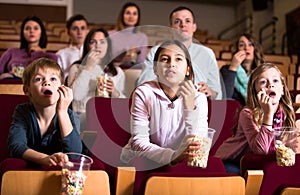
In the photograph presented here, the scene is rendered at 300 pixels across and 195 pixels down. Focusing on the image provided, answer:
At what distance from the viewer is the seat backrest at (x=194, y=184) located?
0.85 metres

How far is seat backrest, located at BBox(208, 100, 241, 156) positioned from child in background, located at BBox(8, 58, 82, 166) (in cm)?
34

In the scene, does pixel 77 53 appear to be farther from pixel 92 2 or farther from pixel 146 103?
pixel 92 2

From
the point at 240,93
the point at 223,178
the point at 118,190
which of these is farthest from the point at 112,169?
the point at 240,93

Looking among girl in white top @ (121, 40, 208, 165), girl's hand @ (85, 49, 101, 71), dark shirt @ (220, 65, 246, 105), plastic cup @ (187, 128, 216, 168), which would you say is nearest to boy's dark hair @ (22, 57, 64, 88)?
girl in white top @ (121, 40, 208, 165)

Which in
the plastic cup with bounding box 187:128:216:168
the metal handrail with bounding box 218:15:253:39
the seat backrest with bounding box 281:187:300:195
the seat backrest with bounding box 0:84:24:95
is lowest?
the seat backrest with bounding box 281:187:300:195

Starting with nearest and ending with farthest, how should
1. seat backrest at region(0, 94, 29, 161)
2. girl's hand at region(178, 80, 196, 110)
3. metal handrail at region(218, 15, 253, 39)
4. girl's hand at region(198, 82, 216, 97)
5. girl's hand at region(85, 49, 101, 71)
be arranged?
girl's hand at region(178, 80, 196, 110) → seat backrest at region(0, 94, 29, 161) → girl's hand at region(198, 82, 216, 97) → girl's hand at region(85, 49, 101, 71) → metal handrail at region(218, 15, 253, 39)

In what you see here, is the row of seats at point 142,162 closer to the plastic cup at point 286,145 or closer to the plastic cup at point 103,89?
the plastic cup at point 286,145

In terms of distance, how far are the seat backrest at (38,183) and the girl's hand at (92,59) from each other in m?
0.76

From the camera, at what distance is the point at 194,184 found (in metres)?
0.86

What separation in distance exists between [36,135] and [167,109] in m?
0.25

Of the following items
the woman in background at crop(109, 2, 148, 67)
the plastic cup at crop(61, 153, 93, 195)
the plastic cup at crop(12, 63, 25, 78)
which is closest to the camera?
the plastic cup at crop(61, 153, 93, 195)

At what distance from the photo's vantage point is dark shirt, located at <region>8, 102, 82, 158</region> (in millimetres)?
996

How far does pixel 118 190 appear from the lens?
91 cm

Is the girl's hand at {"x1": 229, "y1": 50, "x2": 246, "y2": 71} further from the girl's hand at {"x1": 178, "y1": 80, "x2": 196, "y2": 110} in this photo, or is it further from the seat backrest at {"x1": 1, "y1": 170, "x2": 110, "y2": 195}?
the seat backrest at {"x1": 1, "y1": 170, "x2": 110, "y2": 195}
